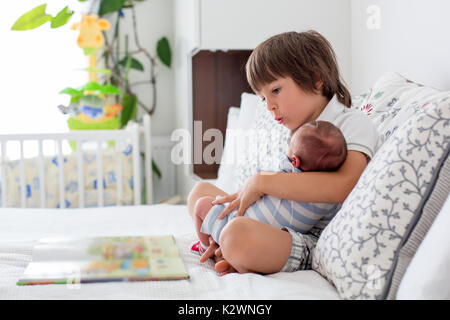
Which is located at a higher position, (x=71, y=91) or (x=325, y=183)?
(x=71, y=91)

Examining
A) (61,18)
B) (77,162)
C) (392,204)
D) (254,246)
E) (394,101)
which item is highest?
(61,18)

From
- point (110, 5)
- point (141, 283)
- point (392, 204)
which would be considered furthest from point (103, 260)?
point (110, 5)

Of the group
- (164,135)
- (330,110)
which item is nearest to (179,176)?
(164,135)

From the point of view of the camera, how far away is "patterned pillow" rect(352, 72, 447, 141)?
934 millimetres

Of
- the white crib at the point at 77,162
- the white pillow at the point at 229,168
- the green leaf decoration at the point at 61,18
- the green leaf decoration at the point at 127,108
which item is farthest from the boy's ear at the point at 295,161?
the green leaf decoration at the point at 61,18

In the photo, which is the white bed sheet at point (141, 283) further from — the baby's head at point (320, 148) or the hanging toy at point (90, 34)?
the hanging toy at point (90, 34)

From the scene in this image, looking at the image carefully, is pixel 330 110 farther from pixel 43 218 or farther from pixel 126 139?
pixel 126 139

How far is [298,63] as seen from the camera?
102 centimetres

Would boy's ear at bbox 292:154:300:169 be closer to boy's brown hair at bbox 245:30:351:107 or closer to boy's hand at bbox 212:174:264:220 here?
boy's hand at bbox 212:174:264:220

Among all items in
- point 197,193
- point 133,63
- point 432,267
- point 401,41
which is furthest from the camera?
point 133,63

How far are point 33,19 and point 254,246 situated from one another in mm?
2297

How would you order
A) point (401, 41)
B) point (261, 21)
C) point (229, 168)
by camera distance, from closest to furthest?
point (401, 41)
point (229, 168)
point (261, 21)

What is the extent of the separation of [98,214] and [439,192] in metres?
1.08

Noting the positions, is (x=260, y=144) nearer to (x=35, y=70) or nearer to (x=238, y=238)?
(x=238, y=238)
